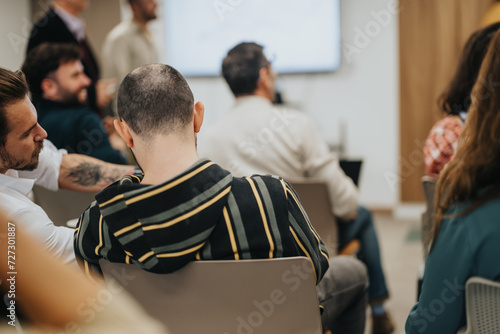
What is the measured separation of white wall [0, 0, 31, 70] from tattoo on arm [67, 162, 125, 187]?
34cm

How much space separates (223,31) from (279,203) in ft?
14.0

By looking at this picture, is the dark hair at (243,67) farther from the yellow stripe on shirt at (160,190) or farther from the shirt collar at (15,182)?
the yellow stripe on shirt at (160,190)

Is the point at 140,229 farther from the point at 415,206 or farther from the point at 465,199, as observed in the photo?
the point at 415,206

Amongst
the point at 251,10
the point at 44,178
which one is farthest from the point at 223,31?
the point at 44,178

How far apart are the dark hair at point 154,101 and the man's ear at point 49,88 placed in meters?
1.10

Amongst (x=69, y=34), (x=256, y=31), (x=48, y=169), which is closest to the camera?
(x=48, y=169)

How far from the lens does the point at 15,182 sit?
4.39 feet

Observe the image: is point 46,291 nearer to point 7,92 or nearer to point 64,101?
point 7,92

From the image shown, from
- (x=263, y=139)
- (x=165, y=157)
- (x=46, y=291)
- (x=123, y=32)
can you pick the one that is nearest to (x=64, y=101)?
(x=263, y=139)

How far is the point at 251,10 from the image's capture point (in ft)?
16.6

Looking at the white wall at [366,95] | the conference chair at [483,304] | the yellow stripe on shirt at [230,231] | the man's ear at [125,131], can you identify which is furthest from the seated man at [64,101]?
the white wall at [366,95]

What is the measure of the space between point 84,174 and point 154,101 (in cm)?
60

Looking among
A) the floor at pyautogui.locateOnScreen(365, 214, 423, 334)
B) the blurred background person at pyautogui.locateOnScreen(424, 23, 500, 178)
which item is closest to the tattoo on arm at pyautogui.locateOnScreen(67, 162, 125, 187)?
the blurred background person at pyautogui.locateOnScreen(424, 23, 500, 178)

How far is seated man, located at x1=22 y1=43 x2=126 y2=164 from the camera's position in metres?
2.19
